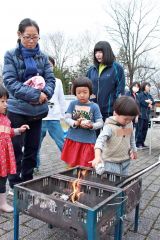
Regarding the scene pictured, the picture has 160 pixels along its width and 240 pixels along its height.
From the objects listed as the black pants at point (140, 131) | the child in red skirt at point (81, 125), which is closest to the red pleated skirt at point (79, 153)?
the child in red skirt at point (81, 125)

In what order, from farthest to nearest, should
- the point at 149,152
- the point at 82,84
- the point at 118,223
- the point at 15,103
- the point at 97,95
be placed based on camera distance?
the point at 149,152 → the point at 97,95 → the point at 82,84 → the point at 15,103 → the point at 118,223

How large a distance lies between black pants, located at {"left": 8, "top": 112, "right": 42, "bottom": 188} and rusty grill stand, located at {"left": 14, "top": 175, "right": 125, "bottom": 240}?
38.5 inches

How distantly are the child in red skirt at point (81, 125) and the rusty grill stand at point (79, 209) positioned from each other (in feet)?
3.71

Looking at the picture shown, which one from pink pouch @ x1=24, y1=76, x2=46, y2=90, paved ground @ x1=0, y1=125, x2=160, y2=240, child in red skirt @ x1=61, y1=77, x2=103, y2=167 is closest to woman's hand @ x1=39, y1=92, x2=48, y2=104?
pink pouch @ x1=24, y1=76, x2=46, y2=90

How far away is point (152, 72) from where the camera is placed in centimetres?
4591

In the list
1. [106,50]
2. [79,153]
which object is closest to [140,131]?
[106,50]

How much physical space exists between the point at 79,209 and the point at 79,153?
1.82 meters

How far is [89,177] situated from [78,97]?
1169 millimetres

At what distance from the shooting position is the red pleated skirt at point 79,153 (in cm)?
373

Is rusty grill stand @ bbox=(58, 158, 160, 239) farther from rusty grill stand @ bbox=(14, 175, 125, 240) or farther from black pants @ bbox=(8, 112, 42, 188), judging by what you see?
black pants @ bbox=(8, 112, 42, 188)

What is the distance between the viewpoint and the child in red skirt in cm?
371

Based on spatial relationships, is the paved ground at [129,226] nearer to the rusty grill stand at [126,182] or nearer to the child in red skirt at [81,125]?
the rusty grill stand at [126,182]

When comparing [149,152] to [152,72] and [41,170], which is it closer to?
[41,170]

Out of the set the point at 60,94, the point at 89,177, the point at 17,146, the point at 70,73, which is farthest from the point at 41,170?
the point at 70,73
